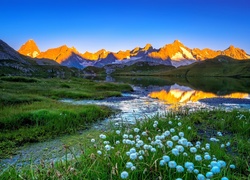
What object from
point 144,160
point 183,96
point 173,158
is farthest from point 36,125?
point 183,96

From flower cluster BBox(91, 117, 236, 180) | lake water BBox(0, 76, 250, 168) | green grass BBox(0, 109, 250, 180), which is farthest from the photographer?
lake water BBox(0, 76, 250, 168)

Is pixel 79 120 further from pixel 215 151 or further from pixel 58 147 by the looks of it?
pixel 215 151

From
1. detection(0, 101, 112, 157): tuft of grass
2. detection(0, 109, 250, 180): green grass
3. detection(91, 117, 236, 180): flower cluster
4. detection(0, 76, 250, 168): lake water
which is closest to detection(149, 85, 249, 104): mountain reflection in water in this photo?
detection(0, 76, 250, 168): lake water

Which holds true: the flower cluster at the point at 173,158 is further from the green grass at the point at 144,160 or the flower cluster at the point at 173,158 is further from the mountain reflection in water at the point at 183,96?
the mountain reflection in water at the point at 183,96

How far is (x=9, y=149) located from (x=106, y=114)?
45.9 ft

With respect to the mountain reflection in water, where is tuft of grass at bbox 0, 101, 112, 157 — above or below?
above

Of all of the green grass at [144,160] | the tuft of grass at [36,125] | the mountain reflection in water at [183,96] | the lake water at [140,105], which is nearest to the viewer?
the green grass at [144,160]

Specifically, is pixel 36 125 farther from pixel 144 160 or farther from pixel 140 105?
pixel 140 105

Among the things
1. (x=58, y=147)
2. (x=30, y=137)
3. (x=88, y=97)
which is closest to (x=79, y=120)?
(x=30, y=137)

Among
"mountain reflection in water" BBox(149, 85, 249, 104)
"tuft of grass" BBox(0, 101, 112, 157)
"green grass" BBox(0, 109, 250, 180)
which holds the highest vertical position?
"green grass" BBox(0, 109, 250, 180)

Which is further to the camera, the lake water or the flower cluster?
the lake water

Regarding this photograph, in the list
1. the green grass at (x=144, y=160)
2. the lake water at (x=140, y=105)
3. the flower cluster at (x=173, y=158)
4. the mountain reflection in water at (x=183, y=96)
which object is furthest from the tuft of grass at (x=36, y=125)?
the mountain reflection in water at (x=183, y=96)

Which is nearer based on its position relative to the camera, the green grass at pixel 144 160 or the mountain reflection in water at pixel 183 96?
the green grass at pixel 144 160

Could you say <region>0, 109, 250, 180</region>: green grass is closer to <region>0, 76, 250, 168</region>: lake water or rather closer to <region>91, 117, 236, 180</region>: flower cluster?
<region>91, 117, 236, 180</region>: flower cluster
